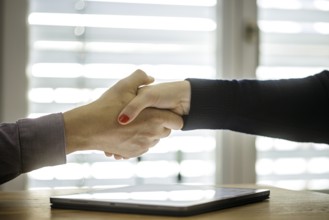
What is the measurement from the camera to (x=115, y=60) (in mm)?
1974

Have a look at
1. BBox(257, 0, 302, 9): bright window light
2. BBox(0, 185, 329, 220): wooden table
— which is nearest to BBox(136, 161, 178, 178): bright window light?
BBox(257, 0, 302, 9): bright window light

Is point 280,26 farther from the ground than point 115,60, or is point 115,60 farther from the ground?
point 280,26

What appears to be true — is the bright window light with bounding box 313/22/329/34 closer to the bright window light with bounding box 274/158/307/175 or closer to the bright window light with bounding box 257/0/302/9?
the bright window light with bounding box 257/0/302/9

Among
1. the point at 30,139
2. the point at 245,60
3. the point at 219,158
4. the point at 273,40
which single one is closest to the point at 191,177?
the point at 219,158

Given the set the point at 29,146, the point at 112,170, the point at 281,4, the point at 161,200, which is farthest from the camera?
the point at 281,4

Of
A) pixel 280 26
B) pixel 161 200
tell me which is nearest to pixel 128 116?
pixel 161 200

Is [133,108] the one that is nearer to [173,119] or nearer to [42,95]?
[173,119]

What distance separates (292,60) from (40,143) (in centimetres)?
147

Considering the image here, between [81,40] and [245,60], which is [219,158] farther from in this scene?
[81,40]

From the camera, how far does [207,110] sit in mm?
1164

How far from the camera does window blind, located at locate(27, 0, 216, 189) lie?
1.91 meters

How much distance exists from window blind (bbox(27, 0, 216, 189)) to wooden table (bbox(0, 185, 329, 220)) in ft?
2.94

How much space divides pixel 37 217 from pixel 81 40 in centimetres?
126

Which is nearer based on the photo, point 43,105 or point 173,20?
point 43,105
